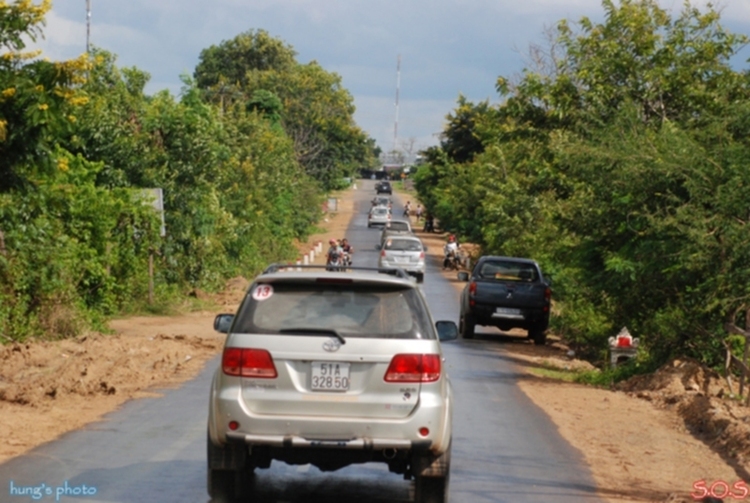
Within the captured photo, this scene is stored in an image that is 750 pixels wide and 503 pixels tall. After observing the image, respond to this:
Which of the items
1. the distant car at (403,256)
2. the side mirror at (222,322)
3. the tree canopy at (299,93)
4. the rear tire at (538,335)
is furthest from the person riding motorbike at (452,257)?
the side mirror at (222,322)

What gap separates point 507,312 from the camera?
26.2 meters

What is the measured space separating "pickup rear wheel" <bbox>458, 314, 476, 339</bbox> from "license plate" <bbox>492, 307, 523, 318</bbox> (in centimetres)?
60

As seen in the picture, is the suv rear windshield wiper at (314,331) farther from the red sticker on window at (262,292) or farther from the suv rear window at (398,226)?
the suv rear window at (398,226)

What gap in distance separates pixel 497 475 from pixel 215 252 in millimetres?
25797

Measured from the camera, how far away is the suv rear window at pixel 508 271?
2698 centimetres

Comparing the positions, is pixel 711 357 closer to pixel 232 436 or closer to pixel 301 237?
pixel 232 436

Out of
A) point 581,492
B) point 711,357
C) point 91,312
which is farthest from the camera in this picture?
point 91,312

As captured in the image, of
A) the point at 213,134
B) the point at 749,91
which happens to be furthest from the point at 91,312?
the point at 749,91

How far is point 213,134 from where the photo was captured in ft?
110

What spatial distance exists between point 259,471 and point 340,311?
2.54 metres

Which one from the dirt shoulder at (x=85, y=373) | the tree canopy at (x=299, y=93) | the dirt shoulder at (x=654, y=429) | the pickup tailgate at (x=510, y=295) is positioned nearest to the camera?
the dirt shoulder at (x=654, y=429)

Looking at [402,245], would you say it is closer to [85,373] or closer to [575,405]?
[575,405]

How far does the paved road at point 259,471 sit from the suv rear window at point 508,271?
39.6ft

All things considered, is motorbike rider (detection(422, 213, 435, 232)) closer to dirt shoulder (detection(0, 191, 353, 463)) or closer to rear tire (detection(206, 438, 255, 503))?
dirt shoulder (detection(0, 191, 353, 463))
